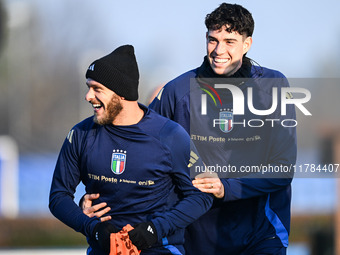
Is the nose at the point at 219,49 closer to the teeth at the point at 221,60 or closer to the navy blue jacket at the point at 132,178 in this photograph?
the teeth at the point at 221,60

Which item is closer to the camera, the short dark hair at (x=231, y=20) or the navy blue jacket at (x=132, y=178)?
the navy blue jacket at (x=132, y=178)

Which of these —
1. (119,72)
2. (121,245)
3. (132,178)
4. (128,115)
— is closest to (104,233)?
(121,245)

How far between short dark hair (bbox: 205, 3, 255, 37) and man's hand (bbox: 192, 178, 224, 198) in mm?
1198

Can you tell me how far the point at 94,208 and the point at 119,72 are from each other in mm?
978

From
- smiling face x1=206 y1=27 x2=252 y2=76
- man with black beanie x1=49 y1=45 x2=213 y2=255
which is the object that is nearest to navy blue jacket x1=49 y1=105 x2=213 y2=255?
man with black beanie x1=49 y1=45 x2=213 y2=255

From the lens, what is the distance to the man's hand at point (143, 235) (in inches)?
183

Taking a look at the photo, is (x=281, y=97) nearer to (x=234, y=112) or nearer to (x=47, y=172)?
(x=234, y=112)

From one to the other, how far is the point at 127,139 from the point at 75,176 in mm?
455

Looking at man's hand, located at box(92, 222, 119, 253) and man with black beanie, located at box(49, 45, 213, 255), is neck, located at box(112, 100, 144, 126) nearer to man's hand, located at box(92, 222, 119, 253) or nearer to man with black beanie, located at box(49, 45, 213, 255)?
man with black beanie, located at box(49, 45, 213, 255)

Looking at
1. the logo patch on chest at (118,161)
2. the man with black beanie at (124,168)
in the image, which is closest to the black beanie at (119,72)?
the man with black beanie at (124,168)

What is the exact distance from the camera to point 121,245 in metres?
4.59

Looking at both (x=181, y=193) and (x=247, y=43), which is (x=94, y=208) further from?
(x=247, y=43)

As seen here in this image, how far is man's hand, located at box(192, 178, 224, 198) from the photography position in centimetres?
516

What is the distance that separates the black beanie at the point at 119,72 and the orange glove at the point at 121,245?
3.25 ft
